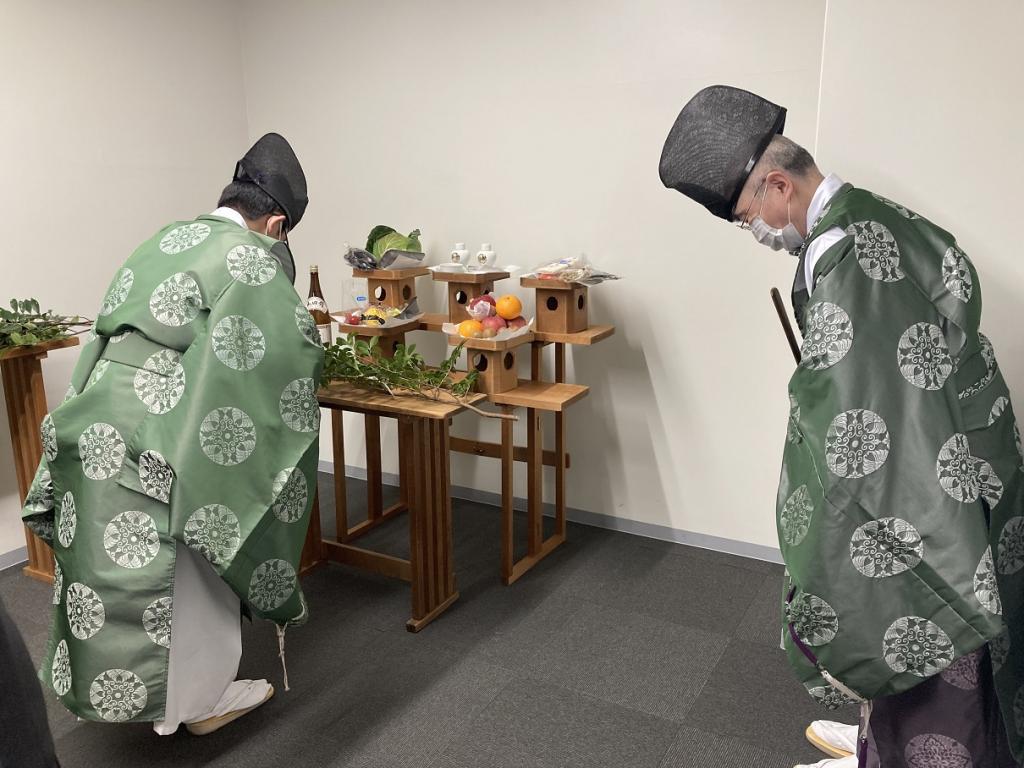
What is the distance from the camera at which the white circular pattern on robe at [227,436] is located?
188cm

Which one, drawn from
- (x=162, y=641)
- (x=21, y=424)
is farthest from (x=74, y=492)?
(x=21, y=424)

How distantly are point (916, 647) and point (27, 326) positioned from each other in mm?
2850

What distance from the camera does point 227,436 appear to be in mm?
1909

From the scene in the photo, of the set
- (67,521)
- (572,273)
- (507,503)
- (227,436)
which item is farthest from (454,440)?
(67,521)

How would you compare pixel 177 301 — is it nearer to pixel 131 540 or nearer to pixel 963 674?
pixel 131 540

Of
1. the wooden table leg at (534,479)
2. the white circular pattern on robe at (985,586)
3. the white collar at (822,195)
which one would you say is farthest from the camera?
the wooden table leg at (534,479)

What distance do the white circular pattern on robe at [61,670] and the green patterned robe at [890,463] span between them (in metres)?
1.66

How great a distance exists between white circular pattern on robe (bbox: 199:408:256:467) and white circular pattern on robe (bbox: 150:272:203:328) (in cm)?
23

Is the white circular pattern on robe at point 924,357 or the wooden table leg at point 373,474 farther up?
the white circular pattern on robe at point 924,357

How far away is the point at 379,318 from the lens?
123 inches

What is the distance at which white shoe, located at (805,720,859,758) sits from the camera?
2.08 metres

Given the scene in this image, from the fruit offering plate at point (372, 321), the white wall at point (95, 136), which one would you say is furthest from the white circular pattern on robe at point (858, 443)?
the white wall at point (95, 136)

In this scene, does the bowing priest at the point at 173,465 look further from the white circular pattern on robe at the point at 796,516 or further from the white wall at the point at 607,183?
the white wall at the point at 607,183

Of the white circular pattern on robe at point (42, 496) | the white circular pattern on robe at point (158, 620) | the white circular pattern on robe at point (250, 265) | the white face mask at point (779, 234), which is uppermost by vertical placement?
the white face mask at point (779, 234)
